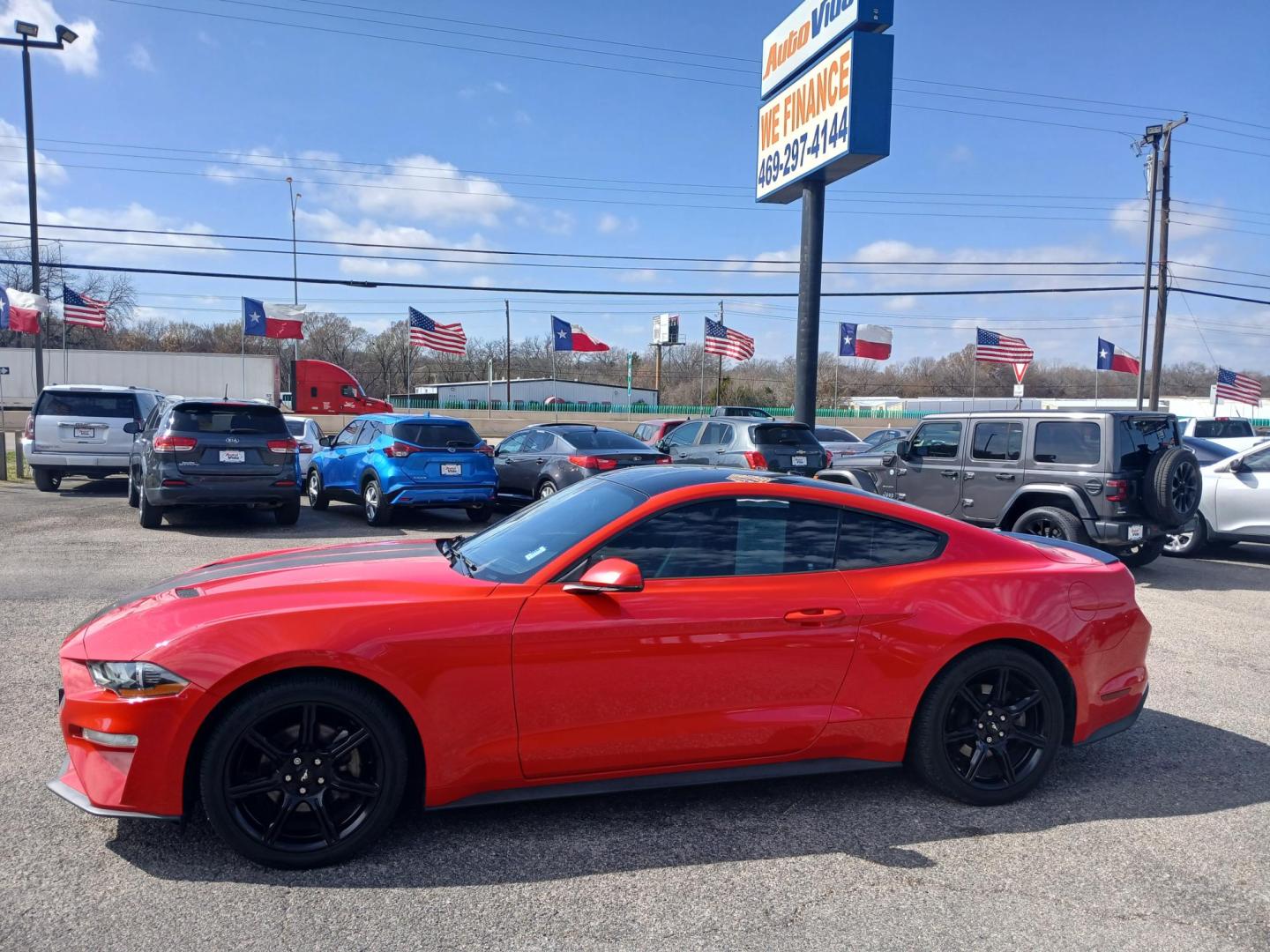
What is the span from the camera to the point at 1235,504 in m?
11.2

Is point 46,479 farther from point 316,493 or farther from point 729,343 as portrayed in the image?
point 729,343

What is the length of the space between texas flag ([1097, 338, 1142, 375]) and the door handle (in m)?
35.8

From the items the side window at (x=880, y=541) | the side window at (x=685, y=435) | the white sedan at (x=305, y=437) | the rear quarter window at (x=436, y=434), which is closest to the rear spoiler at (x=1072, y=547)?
the side window at (x=880, y=541)

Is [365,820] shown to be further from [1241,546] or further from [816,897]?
[1241,546]

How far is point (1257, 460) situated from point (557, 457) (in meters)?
9.20

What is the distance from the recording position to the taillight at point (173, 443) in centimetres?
1134

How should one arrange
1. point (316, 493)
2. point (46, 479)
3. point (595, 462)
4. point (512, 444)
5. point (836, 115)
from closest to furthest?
point (595, 462)
point (316, 493)
point (512, 444)
point (46, 479)
point (836, 115)

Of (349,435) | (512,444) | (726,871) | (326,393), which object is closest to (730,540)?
(726,871)

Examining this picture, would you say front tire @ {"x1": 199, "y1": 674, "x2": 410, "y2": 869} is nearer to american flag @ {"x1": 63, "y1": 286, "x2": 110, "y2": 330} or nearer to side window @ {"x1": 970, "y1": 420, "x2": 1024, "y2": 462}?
side window @ {"x1": 970, "y1": 420, "x2": 1024, "y2": 462}

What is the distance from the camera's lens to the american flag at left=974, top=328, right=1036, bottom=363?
3416cm

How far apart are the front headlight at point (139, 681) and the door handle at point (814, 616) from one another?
2324mm

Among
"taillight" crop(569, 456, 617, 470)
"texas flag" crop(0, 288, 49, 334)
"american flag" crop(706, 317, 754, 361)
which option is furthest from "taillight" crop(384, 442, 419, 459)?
"american flag" crop(706, 317, 754, 361)

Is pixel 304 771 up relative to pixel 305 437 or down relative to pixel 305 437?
down

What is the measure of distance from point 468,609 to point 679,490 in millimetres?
1073
